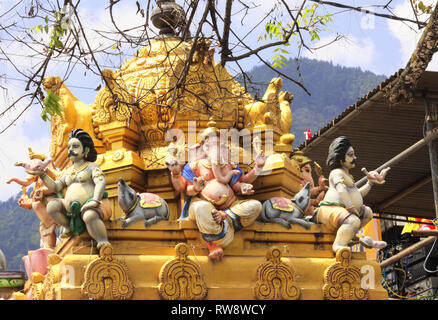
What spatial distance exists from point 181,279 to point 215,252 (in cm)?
57

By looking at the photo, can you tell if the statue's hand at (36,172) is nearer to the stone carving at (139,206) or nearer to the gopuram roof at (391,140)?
the stone carving at (139,206)

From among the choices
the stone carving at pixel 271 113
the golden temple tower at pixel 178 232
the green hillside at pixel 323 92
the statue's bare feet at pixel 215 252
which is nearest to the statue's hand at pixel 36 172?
the golden temple tower at pixel 178 232

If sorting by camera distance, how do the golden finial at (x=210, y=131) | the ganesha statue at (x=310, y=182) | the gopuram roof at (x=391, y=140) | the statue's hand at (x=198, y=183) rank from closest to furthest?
the statue's hand at (x=198, y=183), the golden finial at (x=210, y=131), the ganesha statue at (x=310, y=182), the gopuram roof at (x=391, y=140)

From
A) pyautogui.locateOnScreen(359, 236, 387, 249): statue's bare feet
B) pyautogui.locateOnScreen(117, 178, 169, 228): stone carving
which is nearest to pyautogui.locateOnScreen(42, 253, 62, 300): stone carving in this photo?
pyautogui.locateOnScreen(117, 178, 169, 228): stone carving

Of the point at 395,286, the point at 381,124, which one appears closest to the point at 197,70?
the point at 381,124

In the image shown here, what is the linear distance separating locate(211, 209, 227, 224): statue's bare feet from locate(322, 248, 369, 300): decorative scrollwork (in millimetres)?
1566

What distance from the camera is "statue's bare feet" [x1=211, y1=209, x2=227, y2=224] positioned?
33.7 feet

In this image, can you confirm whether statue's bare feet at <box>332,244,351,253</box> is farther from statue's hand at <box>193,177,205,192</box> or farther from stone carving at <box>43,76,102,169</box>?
stone carving at <box>43,76,102,169</box>

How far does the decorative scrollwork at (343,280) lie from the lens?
1048 cm

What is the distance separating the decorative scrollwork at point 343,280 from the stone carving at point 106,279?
2600 mm

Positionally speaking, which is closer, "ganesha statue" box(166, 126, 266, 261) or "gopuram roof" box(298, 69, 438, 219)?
"ganesha statue" box(166, 126, 266, 261)

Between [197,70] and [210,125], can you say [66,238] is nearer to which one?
[210,125]

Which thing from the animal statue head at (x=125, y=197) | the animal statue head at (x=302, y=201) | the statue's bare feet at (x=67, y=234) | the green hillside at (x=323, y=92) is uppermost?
the green hillside at (x=323, y=92)

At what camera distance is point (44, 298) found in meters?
10.2
